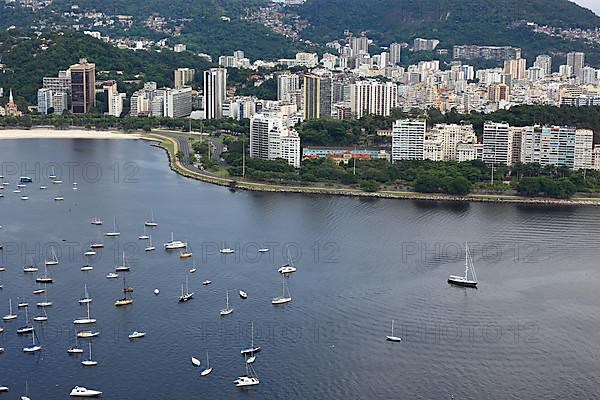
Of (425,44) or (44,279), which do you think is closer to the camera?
(44,279)

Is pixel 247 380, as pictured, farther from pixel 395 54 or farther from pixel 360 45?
pixel 360 45

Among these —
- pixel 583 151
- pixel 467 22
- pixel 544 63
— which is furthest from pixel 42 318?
pixel 467 22

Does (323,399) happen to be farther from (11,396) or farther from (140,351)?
(11,396)

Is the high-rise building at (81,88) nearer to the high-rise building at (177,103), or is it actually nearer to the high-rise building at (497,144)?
the high-rise building at (177,103)

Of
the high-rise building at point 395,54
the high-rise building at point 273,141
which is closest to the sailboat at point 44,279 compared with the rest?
the high-rise building at point 273,141

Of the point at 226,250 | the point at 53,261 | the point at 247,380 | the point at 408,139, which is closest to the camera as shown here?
the point at 247,380

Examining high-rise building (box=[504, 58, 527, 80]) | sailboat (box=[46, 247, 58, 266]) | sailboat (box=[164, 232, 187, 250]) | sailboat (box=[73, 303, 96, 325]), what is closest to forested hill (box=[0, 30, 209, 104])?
high-rise building (box=[504, 58, 527, 80])
